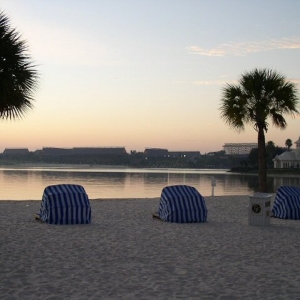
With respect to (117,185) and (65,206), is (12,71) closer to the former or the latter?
(65,206)

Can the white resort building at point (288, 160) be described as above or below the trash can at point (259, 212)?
above

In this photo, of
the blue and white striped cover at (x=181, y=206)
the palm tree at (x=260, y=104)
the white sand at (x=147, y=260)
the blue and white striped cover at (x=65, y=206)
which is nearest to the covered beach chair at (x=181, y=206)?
the blue and white striped cover at (x=181, y=206)

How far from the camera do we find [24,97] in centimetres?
1341

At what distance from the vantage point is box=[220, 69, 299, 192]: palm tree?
23.6 meters

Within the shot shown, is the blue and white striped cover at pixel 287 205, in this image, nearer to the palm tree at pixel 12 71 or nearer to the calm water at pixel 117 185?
the palm tree at pixel 12 71

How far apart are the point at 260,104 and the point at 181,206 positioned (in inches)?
476

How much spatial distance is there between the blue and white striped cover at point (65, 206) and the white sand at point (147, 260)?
1.05 ft

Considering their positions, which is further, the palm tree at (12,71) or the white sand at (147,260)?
the palm tree at (12,71)

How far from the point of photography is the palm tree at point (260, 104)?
2356 centimetres

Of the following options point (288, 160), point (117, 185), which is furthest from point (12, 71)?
point (288, 160)

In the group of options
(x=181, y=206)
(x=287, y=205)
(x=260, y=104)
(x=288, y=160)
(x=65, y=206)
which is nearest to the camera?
(x=65, y=206)

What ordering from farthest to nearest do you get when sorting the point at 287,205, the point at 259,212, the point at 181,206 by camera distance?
the point at 287,205 → the point at 181,206 → the point at 259,212

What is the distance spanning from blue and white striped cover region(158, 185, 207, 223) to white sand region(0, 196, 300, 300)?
0.38 metres

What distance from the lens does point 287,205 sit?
14.4 meters
